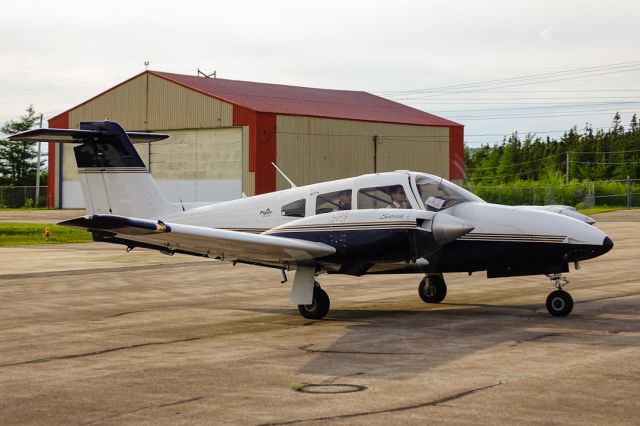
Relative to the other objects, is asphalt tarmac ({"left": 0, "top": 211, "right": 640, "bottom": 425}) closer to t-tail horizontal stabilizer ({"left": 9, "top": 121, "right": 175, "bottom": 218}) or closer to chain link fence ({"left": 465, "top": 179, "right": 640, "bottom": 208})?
t-tail horizontal stabilizer ({"left": 9, "top": 121, "right": 175, "bottom": 218})

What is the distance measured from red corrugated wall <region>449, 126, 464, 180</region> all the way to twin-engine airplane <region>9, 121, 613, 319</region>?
54644 mm

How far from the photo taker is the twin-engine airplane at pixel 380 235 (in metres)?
14.8

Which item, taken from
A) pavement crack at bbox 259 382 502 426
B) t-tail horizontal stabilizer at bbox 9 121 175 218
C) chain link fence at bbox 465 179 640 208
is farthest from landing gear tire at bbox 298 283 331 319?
chain link fence at bbox 465 179 640 208

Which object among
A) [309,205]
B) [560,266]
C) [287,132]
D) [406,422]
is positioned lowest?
[406,422]

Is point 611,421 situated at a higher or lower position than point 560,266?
lower

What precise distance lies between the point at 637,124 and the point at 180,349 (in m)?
118

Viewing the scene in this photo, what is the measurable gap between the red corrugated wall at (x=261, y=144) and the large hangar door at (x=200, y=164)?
1.03 meters

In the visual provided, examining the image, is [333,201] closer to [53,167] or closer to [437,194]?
[437,194]

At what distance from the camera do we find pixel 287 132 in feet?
193

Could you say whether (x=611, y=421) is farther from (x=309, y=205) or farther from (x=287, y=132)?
(x=287, y=132)

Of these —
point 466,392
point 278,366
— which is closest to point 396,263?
point 278,366

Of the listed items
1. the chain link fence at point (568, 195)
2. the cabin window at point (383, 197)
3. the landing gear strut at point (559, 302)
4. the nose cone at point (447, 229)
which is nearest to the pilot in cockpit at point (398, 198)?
the cabin window at point (383, 197)

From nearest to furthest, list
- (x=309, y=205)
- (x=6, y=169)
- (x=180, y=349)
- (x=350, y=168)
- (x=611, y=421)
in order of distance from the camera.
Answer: (x=611, y=421)
(x=180, y=349)
(x=309, y=205)
(x=350, y=168)
(x=6, y=169)

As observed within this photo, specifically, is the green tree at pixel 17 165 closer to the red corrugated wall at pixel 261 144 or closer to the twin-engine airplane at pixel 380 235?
the red corrugated wall at pixel 261 144
